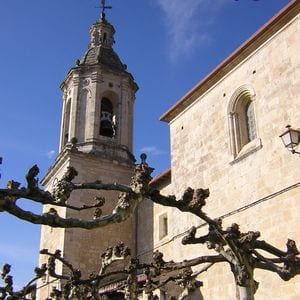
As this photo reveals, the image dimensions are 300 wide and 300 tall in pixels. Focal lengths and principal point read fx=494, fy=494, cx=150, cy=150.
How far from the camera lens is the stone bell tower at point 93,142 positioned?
18.0 meters

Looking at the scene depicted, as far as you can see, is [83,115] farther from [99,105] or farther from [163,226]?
[163,226]

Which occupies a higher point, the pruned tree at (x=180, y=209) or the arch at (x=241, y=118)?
the arch at (x=241, y=118)

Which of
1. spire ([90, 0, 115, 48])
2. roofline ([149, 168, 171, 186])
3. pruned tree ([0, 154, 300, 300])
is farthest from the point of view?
spire ([90, 0, 115, 48])

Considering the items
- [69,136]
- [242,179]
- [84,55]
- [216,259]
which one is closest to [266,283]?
[242,179]

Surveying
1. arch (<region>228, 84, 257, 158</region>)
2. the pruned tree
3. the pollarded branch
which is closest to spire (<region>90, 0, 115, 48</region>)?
arch (<region>228, 84, 257, 158</region>)

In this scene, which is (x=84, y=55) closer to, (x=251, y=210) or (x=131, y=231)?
(x=131, y=231)

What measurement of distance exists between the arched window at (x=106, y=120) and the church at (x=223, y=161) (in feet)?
1.57

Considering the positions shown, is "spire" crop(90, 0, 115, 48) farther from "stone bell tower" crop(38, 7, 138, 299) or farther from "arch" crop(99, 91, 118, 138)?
"arch" crop(99, 91, 118, 138)

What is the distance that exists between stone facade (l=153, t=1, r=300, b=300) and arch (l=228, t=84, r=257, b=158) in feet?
0.09

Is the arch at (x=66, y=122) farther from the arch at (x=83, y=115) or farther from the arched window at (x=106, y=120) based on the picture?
the arched window at (x=106, y=120)

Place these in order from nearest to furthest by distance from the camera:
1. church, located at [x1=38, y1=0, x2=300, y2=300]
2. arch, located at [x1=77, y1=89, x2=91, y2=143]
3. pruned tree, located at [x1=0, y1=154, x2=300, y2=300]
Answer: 1. pruned tree, located at [x1=0, y1=154, x2=300, y2=300]
2. church, located at [x1=38, y1=0, x2=300, y2=300]
3. arch, located at [x1=77, y1=89, x2=91, y2=143]

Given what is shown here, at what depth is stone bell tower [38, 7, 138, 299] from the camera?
17969mm

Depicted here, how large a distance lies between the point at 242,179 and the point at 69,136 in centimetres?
991

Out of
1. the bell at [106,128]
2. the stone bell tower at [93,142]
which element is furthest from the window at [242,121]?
the bell at [106,128]
